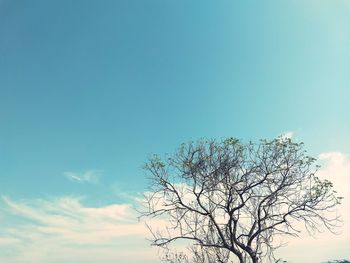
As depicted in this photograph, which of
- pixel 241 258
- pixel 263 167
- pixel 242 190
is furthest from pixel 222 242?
pixel 263 167

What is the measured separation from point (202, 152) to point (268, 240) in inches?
155

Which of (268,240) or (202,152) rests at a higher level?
(202,152)

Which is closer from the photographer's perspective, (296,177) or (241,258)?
(241,258)

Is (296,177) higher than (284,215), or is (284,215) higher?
(296,177)

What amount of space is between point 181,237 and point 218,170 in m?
2.77

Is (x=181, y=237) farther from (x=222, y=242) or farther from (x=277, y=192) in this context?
(x=277, y=192)

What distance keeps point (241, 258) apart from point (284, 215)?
87.1 inches

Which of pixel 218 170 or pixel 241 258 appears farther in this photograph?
pixel 218 170

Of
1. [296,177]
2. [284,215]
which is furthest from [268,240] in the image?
[296,177]

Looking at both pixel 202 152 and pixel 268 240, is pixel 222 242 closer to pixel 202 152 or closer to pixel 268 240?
pixel 268 240

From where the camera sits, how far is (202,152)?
60.3 feet

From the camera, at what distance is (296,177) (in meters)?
18.0

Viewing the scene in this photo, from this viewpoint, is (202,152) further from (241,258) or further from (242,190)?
(241,258)

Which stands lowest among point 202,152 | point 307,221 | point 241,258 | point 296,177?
point 241,258
